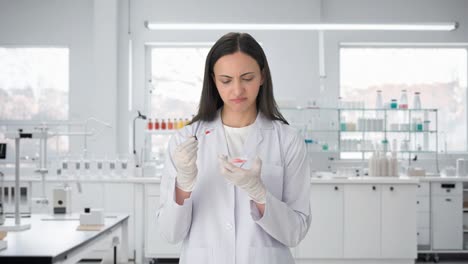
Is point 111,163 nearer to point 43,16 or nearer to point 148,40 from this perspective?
point 148,40

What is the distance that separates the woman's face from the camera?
1.45 metres

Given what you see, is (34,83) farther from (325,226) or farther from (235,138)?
(235,138)

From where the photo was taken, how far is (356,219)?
16.7 feet

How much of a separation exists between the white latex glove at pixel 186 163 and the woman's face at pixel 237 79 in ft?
0.60

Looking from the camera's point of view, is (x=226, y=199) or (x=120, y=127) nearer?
(x=226, y=199)

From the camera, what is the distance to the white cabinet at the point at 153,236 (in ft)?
16.9

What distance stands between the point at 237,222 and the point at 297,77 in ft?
16.8

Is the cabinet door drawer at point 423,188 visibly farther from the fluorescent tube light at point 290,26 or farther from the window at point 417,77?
the fluorescent tube light at point 290,26

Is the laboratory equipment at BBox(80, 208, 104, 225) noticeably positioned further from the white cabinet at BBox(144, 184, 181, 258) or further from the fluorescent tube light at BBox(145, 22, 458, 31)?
the fluorescent tube light at BBox(145, 22, 458, 31)

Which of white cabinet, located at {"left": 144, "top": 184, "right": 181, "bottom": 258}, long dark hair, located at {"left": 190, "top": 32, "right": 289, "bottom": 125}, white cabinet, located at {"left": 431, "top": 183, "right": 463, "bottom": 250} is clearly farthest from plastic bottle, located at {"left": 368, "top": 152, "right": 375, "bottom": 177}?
long dark hair, located at {"left": 190, "top": 32, "right": 289, "bottom": 125}

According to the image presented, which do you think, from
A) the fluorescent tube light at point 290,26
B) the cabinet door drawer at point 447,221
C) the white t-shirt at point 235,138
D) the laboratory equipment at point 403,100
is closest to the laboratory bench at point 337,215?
the cabinet door drawer at point 447,221

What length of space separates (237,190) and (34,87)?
583 centimetres

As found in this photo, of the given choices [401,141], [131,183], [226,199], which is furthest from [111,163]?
[226,199]

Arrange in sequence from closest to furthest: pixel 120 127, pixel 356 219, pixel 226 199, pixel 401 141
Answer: pixel 226 199 → pixel 356 219 → pixel 401 141 → pixel 120 127
